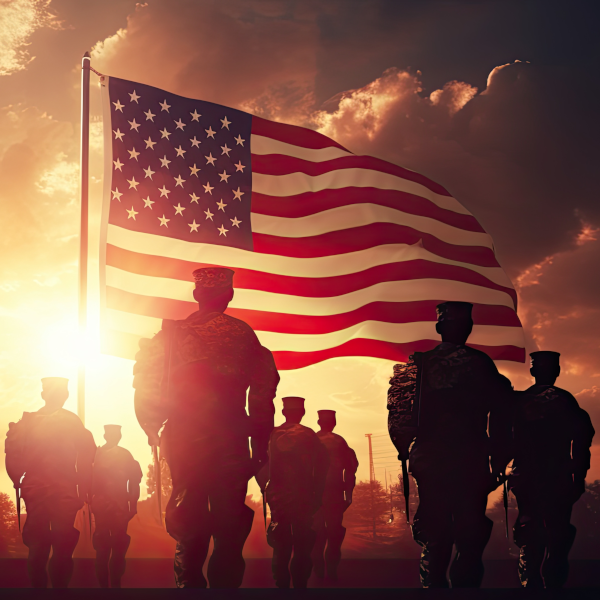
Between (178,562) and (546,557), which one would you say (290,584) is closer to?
(546,557)

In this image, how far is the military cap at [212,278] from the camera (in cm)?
459

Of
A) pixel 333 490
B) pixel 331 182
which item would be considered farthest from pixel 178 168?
pixel 333 490

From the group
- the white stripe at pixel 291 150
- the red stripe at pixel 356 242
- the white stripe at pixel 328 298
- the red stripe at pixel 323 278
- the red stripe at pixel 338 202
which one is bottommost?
the white stripe at pixel 328 298

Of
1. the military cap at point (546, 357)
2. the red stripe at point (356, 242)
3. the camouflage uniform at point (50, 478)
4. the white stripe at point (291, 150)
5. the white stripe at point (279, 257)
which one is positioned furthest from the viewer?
the white stripe at point (291, 150)

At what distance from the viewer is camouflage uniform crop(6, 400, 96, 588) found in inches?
273

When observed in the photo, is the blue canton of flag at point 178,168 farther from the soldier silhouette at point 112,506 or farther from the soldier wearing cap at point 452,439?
the soldier wearing cap at point 452,439

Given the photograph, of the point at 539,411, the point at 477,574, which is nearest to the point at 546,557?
the point at 539,411

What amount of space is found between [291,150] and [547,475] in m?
5.95

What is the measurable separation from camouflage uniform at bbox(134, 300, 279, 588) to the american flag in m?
3.66

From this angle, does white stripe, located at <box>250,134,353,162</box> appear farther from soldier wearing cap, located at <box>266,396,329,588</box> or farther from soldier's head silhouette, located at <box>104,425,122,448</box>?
soldier's head silhouette, located at <box>104,425,122,448</box>

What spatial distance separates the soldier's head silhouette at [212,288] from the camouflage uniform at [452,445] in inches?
54.5

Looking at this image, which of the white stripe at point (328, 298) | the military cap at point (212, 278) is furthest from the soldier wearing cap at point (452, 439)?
the white stripe at point (328, 298)

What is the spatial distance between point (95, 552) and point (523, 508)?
5650 millimetres

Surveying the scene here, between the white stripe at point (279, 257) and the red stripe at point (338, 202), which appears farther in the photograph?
the red stripe at point (338, 202)
